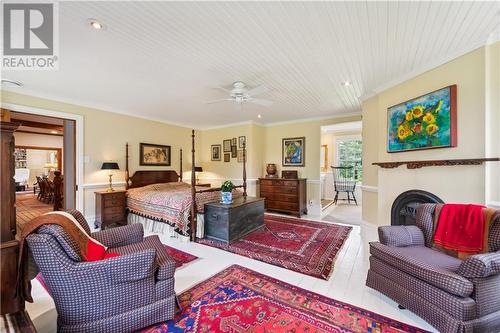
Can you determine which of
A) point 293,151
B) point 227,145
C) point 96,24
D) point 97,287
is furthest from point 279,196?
point 96,24

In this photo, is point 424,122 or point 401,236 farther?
point 424,122

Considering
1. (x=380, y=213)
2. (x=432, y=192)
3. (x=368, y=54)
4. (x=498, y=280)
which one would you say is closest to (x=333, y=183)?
(x=380, y=213)

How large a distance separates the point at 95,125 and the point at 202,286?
426cm

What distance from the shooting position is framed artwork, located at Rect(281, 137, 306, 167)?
5.93 m

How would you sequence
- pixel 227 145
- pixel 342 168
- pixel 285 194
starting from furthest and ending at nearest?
pixel 342 168
pixel 227 145
pixel 285 194

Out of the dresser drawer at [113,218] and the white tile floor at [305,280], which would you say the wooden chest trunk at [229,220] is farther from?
the dresser drawer at [113,218]

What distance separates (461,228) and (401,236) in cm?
52

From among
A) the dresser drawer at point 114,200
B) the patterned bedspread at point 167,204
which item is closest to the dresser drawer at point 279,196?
the patterned bedspread at point 167,204

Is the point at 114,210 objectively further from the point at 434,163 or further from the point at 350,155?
the point at 350,155

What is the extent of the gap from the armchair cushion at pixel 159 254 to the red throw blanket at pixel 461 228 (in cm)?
265

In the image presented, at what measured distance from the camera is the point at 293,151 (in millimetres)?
6070

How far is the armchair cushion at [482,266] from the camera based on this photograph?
4.85 ft

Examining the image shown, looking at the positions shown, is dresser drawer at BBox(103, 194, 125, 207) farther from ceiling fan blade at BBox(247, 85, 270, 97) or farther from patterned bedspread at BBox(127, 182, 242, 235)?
ceiling fan blade at BBox(247, 85, 270, 97)

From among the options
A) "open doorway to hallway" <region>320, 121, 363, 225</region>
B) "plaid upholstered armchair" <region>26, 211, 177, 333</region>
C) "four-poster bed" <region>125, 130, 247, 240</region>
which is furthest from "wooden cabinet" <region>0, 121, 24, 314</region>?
"open doorway to hallway" <region>320, 121, 363, 225</region>
